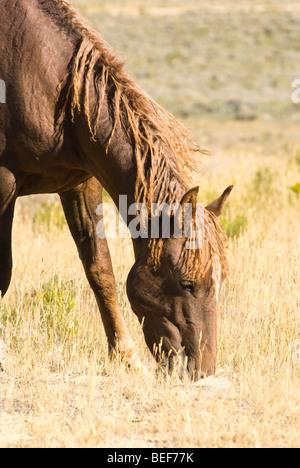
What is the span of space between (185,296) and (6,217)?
4.54 ft

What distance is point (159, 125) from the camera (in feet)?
13.6

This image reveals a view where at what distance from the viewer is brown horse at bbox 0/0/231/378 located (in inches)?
156

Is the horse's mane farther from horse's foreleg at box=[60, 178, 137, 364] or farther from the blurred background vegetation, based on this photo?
the blurred background vegetation

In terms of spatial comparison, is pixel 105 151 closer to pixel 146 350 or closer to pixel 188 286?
pixel 188 286

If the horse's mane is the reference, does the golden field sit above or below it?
below

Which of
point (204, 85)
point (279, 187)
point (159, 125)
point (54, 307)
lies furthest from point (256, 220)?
point (204, 85)

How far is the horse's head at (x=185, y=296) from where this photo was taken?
388 cm

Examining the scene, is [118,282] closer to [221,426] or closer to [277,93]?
[221,426]

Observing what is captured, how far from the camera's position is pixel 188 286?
394 centimetres

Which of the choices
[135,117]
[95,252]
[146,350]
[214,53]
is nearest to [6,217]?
[95,252]

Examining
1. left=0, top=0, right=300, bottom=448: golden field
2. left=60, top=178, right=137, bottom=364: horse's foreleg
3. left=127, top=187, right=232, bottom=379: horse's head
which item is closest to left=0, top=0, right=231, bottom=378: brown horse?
left=127, top=187, right=232, bottom=379: horse's head

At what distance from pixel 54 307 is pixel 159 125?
1899mm

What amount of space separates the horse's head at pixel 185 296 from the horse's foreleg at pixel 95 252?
0.92 meters

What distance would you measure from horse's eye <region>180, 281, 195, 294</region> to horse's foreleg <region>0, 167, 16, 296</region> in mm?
1316
